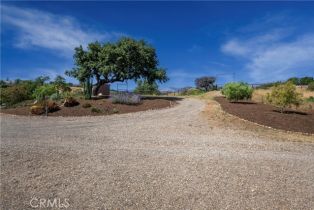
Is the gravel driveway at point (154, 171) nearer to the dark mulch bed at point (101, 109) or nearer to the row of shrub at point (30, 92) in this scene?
the dark mulch bed at point (101, 109)

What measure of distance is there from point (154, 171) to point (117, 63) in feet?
86.5

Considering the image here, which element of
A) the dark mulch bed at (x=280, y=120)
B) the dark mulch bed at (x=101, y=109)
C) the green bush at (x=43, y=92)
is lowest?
the dark mulch bed at (x=280, y=120)

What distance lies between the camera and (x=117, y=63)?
3469 cm

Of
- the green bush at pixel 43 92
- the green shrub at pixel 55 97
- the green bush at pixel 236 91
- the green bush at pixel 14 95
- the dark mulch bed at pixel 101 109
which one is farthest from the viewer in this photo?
the green bush at pixel 14 95

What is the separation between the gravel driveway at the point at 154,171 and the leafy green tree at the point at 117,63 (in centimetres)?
1926

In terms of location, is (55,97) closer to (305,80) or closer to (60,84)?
(60,84)

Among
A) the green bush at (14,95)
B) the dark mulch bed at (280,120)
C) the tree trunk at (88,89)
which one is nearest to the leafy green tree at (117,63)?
the tree trunk at (88,89)

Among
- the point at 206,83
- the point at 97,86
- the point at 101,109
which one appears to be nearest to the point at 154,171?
A: the point at 101,109

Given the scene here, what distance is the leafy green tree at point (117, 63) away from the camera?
34500 mm

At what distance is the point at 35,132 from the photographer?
1630cm

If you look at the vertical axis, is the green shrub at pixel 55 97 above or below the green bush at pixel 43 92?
below

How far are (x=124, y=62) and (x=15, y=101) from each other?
41.0 ft

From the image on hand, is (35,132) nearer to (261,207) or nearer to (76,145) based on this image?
(76,145)

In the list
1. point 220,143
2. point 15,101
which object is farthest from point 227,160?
point 15,101
